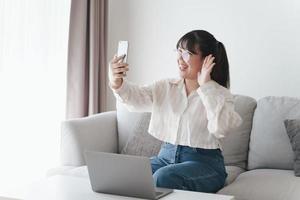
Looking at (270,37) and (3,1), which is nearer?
(3,1)

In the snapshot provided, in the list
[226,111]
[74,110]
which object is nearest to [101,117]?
[74,110]

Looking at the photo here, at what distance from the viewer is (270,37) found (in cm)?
307

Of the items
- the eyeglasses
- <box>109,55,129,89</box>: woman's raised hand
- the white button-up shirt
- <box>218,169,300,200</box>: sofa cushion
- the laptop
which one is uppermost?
the eyeglasses

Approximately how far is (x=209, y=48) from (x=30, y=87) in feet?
4.28

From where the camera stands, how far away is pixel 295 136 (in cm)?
239

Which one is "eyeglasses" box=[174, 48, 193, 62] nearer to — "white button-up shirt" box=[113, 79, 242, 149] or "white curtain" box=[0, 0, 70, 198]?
"white button-up shirt" box=[113, 79, 242, 149]

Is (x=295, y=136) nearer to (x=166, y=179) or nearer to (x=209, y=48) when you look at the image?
(x=209, y=48)

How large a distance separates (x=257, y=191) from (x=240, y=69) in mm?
1236

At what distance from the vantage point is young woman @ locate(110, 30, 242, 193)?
6.55 ft

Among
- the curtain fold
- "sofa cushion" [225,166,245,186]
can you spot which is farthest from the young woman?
the curtain fold

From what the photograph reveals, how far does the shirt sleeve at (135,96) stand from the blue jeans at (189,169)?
216 mm

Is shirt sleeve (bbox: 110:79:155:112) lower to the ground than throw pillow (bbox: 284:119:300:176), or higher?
higher

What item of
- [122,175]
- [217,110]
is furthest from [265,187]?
[122,175]

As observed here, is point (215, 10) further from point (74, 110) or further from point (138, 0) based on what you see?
point (74, 110)
